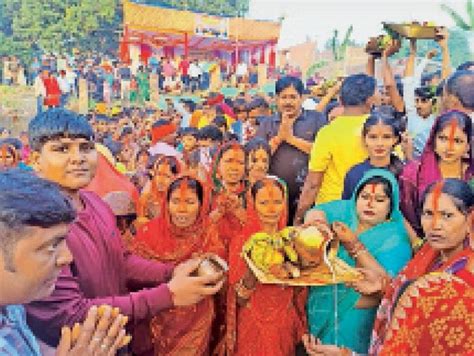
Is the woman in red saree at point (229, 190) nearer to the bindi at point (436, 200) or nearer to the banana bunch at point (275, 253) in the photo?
the banana bunch at point (275, 253)

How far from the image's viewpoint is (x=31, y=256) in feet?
4.05

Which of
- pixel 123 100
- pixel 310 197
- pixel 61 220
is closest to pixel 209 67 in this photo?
pixel 123 100

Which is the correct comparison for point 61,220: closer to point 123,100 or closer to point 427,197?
point 427,197

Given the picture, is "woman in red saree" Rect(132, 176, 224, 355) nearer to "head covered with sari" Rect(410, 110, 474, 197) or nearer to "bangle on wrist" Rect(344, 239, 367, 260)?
"bangle on wrist" Rect(344, 239, 367, 260)

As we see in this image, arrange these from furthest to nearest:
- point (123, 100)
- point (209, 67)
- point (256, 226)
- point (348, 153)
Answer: point (209, 67) → point (123, 100) → point (348, 153) → point (256, 226)

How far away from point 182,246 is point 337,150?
1130 millimetres

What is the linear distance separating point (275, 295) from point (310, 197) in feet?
3.10

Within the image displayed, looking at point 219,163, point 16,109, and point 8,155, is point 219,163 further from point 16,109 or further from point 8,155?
point 16,109

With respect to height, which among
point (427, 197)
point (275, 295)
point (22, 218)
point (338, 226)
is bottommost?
point (275, 295)

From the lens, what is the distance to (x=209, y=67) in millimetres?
22531

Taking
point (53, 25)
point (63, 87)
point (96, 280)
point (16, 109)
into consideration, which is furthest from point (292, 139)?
point (53, 25)

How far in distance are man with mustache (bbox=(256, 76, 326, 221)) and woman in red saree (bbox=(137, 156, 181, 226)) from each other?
753mm

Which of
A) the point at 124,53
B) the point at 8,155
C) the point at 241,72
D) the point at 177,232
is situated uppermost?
the point at 124,53

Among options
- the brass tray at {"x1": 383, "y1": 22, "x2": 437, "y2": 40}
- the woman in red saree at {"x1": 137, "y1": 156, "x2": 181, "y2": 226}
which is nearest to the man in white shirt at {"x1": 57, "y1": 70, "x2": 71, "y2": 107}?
the woman in red saree at {"x1": 137, "y1": 156, "x2": 181, "y2": 226}
